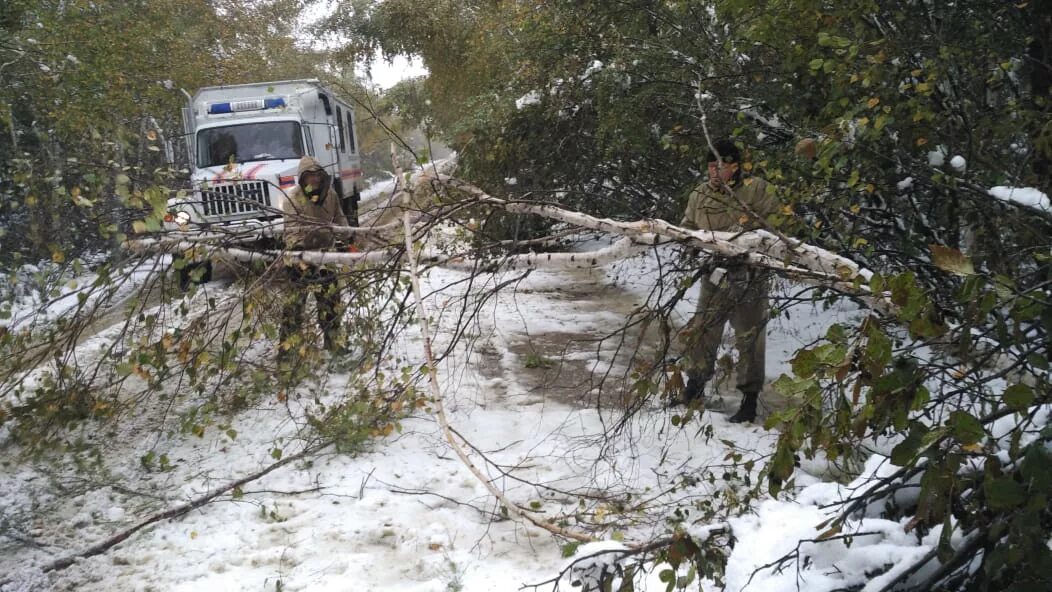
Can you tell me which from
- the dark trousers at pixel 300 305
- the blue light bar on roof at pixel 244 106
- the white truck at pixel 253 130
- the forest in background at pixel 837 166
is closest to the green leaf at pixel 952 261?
the forest in background at pixel 837 166

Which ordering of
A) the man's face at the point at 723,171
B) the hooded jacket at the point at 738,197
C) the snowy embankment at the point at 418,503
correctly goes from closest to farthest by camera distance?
the snowy embankment at the point at 418,503 → the man's face at the point at 723,171 → the hooded jacket at the point at 738,197

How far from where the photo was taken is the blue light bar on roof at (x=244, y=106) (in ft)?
40.1

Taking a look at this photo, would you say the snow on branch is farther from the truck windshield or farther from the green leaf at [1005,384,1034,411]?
the truck windshield

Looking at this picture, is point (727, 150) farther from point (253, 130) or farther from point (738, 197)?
point (253, 130)

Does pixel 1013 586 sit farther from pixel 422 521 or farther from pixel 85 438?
pixel 85 438

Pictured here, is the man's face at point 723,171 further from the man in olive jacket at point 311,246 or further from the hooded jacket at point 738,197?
the man in olive jacket at point 311,246

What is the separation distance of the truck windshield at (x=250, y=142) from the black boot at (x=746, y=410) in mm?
9199

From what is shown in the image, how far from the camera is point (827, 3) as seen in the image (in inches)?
191

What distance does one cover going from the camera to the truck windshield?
40.3ft

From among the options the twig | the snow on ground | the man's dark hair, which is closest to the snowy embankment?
the snow on ground

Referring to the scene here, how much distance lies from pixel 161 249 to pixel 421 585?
2307 mm

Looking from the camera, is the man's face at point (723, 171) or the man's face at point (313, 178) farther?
the man's face at point (313, 178)

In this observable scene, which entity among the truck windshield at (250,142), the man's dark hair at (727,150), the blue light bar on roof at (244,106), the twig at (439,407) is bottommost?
the twig at (439,407)

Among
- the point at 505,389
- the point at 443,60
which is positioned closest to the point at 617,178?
the point at 505,389
